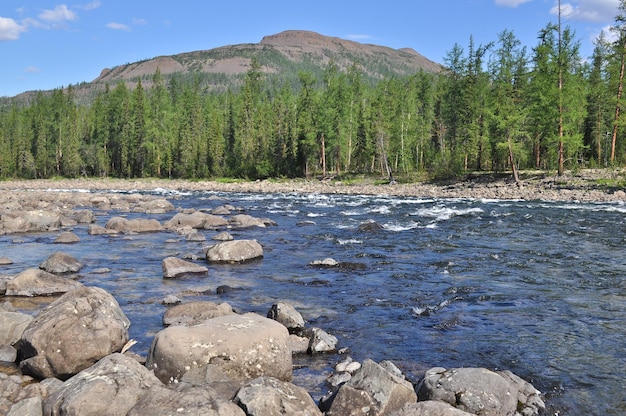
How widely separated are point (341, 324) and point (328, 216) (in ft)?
68.1

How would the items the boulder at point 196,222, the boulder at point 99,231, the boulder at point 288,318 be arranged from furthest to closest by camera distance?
the boulder at point 196,222
the boulder at point 99,231
the boulder at point 288,318

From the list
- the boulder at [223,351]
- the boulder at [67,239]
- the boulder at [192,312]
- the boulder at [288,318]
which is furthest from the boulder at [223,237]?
the boulder at [223,351]

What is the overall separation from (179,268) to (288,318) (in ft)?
21.0

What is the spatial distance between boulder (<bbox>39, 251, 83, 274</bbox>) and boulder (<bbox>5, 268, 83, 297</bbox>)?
A: 8.06 feet

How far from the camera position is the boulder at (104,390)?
614 centimetres

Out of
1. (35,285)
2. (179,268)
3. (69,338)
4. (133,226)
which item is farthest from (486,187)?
(69,338)

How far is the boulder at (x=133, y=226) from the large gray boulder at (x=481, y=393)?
20.3 meters

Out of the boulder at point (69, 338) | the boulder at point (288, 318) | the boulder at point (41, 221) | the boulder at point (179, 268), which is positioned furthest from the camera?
the boulder at point (41, 221)

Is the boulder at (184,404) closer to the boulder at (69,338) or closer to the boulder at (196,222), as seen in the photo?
the boulder at (69,338)

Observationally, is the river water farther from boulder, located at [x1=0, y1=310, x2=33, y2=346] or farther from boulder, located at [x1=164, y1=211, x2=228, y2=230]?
boulder, located at [x1=0, y1=310, x2=33, y2=346]

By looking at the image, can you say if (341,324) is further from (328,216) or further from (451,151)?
(451,151)

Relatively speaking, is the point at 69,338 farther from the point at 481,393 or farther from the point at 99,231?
the point at 99,231

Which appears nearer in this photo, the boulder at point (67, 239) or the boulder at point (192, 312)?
the boulder at point (192, 312)

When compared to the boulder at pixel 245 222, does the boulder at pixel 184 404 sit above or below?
above
